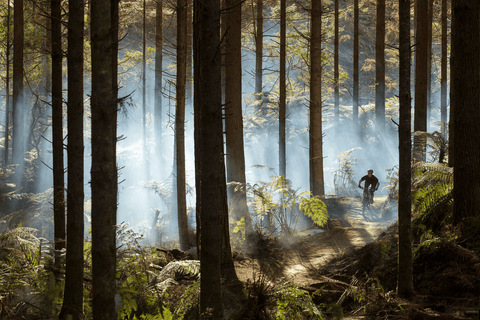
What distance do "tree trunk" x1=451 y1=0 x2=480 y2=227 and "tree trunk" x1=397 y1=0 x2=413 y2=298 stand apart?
1313 mm

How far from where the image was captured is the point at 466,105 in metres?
4.66

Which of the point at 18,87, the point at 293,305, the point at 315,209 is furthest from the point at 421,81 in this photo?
the point at 18,87

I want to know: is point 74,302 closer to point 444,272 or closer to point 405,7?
point 444,272

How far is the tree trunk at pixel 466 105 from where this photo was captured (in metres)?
4.49

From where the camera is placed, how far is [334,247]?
297 inches

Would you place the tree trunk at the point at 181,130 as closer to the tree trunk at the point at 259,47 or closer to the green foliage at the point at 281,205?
the green foliage at the point at 281,205

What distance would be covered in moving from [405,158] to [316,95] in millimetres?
9012

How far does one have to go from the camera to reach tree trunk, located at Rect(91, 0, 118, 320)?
117 inches

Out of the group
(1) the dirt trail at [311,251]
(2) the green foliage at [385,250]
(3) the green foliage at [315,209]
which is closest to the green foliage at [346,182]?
(1) the dirt trail at [311,251]

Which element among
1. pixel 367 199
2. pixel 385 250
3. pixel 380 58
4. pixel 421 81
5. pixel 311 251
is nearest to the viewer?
pixel 385 250

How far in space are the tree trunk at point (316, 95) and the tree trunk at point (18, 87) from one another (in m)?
12.0

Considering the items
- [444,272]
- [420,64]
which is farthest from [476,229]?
[420,64]

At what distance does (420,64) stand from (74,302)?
11.2 m

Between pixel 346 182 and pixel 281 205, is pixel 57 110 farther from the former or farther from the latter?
pixel 346 182
